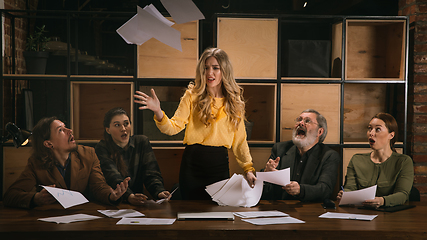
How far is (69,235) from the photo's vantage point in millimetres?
1430

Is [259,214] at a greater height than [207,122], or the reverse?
[207,122]

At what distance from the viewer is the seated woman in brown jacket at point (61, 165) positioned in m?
2.19

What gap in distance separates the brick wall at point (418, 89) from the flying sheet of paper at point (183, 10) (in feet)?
8.82

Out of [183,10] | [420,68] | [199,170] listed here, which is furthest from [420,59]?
[183,10]

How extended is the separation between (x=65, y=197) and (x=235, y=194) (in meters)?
0.89

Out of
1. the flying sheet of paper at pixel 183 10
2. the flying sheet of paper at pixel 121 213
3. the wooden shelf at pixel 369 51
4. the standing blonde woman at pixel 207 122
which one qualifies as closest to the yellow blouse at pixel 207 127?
the standing blonde woman at pixel 207 122

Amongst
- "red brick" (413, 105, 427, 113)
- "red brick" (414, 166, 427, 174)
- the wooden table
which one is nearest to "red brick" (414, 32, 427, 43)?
"red brick" (413, 105, 427, 113)

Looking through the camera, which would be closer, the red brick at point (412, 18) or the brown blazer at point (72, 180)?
the brown blazer at point (72, 180)

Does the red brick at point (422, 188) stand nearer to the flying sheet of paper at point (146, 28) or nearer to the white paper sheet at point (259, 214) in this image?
the white paper sheet at point (259, 214)

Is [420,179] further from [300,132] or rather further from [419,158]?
[300,132]

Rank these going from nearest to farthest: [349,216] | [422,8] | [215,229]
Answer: [215,229], [349,216], [422,8]

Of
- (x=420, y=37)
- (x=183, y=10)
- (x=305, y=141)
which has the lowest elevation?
(x=305, y=141)

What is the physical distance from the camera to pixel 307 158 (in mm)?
2723

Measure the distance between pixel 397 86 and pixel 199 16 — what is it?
8.99 feet
